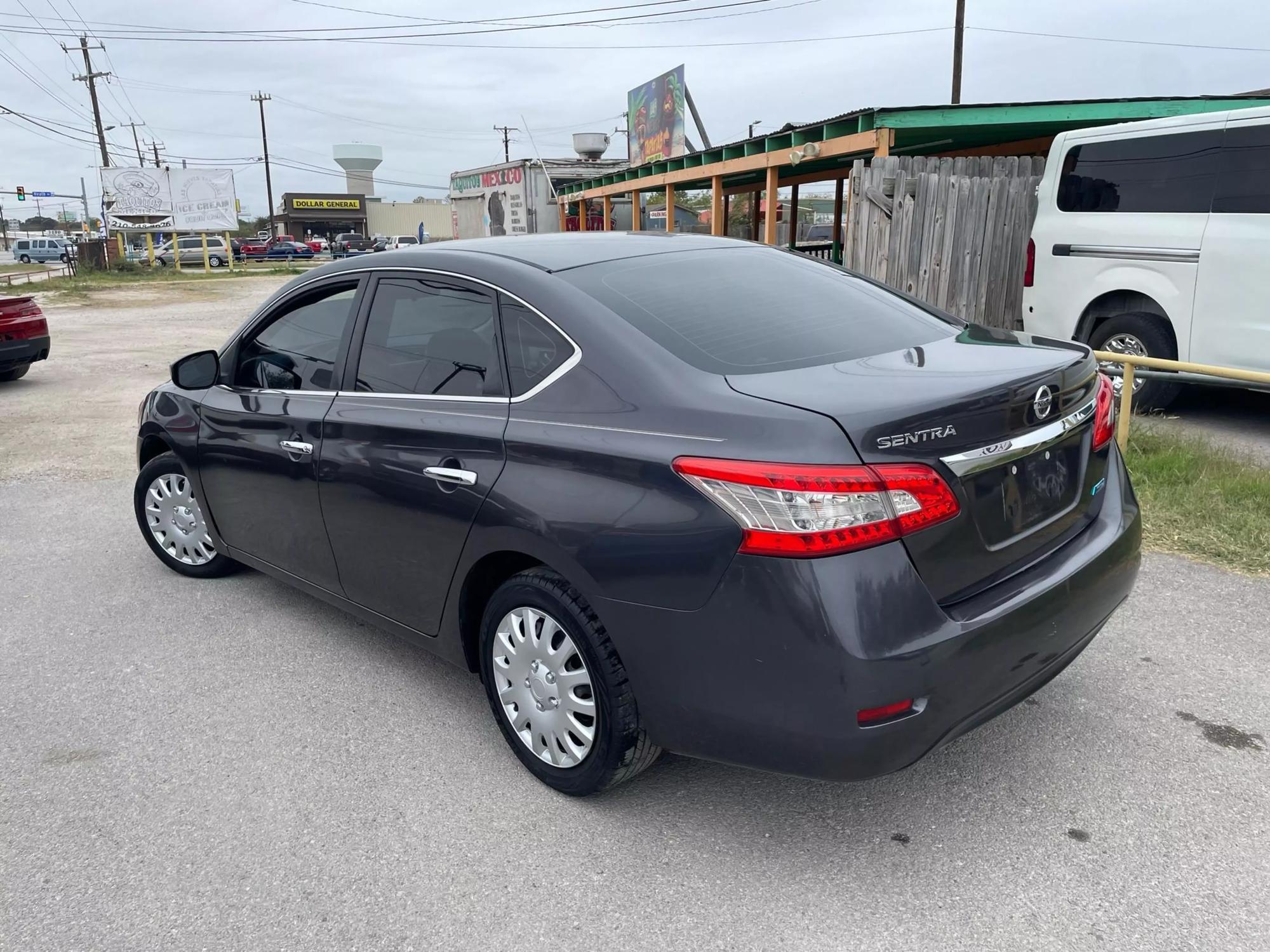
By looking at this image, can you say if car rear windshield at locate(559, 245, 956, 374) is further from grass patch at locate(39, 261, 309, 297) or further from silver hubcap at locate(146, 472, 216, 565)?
grass patch at locate(39, 261, 309, 297)

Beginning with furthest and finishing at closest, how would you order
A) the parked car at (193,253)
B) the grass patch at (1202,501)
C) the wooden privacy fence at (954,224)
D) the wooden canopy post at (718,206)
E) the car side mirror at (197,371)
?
the parked car at (193,253) < the wooden canopy post at (718,206) < the wooden privacy fence at (954,224) < the grass patch at (1202,501) < the car side mirror at (197,371)

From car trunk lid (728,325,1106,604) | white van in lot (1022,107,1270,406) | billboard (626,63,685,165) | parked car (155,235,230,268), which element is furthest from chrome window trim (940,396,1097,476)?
parked car (155,235,230,268)

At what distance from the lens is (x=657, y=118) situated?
31.7 metres

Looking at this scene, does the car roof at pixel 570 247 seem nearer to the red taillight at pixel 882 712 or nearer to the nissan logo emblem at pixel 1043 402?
the nissan logo emblem at pixel 1043 402

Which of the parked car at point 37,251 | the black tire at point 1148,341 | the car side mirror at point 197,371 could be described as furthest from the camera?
the parked car at point 37,251

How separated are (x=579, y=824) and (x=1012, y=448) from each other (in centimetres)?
161

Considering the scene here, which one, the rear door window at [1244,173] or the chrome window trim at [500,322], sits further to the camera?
the rear door window at [1244,173]

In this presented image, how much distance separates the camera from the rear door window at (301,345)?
3.68 metres

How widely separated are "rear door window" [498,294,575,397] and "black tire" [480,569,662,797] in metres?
0.58

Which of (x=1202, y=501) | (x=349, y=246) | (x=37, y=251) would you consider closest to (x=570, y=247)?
(x=1202, y=501)

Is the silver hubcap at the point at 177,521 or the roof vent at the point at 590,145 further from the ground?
the roof vent at the point at 590,145

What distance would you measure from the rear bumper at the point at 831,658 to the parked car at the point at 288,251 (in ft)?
193

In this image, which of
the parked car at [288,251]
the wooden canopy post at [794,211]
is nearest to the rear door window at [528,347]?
the wooden canopy post at [794,211]

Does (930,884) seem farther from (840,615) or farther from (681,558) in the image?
(681,558)
